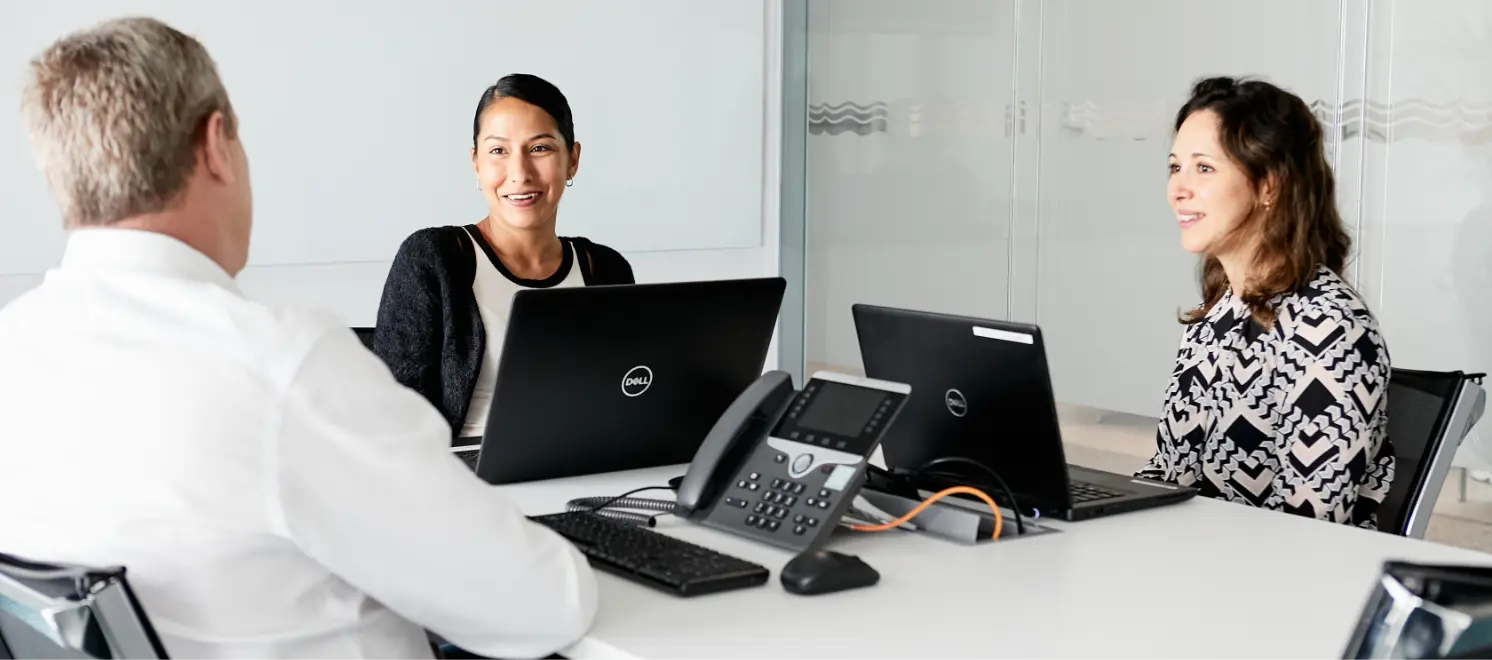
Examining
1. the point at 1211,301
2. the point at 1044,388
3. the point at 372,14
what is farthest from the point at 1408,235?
the point at 372,14

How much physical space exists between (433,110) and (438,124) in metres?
0.05

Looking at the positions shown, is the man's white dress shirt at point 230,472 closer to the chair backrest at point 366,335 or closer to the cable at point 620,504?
the cable at point 620,504

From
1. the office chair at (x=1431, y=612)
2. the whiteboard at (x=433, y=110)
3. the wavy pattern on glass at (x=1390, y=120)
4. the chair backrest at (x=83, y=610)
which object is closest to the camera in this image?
the office chair at (x=1431, y=612)

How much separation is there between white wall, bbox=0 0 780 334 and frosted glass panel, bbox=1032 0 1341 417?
A: 1354 millimetres

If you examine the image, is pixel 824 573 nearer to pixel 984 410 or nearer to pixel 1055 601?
pixel 1055 601

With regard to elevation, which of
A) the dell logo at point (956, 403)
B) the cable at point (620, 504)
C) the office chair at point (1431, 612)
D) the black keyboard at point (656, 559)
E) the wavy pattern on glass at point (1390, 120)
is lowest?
the cable at point (620, 504)

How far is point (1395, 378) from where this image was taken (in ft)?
8.33

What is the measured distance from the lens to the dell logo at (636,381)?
2.26 meters

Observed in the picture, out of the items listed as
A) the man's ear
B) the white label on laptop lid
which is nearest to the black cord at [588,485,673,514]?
the white label on laptop lid

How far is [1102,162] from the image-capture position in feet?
15.1

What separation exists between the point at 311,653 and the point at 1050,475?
3.38ft


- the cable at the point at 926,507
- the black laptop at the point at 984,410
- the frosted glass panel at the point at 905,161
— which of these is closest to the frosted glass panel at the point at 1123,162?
the frosted glass panel at the point at 905,161

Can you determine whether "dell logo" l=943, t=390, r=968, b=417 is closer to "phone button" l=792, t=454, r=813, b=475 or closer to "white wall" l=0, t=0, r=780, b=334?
"phone button" l=792, t=454, r=813, b=475

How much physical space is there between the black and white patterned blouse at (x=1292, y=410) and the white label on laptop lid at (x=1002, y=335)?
2.53 feet
